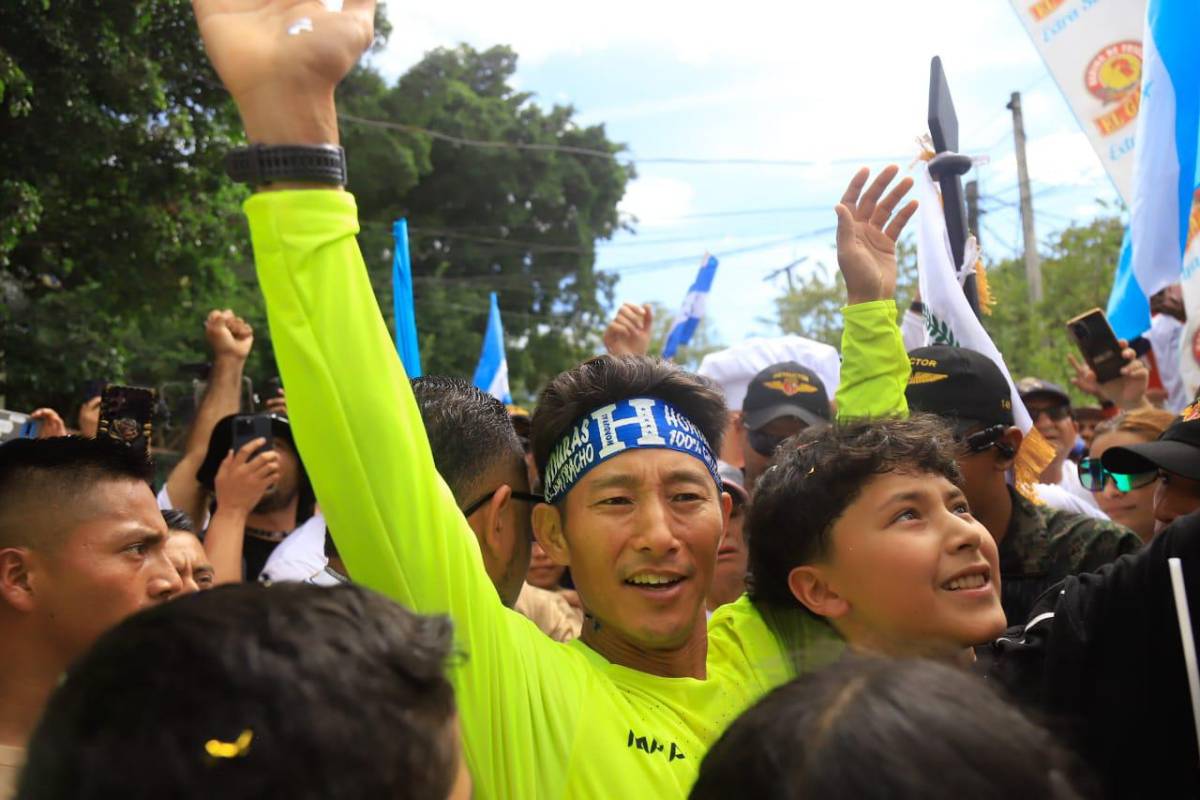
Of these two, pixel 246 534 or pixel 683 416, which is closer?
pixel 683 416

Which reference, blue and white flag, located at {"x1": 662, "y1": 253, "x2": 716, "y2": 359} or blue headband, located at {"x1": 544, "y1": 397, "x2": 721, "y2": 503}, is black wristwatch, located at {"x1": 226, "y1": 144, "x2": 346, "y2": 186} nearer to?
blue headband, located at {"x1": 544, "y1": 397, "x2": 721, "y2": 503}

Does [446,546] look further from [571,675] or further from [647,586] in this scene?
[647,586]

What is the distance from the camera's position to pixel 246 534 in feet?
15.7

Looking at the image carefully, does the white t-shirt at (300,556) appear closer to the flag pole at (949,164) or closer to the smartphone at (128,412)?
the smartphone at (128,412)

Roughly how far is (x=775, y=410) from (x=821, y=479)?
2.24 m

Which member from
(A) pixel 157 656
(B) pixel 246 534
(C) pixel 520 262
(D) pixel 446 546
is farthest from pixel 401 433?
(C) pixel 520 262

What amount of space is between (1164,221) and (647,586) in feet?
12.0

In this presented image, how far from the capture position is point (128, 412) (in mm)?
3861

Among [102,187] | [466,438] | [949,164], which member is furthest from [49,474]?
[102,187]

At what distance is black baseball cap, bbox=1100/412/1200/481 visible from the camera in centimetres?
244

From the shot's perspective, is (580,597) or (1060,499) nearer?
(580,597)

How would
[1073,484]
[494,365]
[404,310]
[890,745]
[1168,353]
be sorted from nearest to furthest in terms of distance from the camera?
[890,745]
[1073,484]
[1168,353]
[404,310]
[494,365]

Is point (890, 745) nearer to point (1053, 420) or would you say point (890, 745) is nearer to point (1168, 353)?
point (1053, 420)

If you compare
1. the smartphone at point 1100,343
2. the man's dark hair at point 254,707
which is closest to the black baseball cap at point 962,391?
the smartphone at point 1100,343
